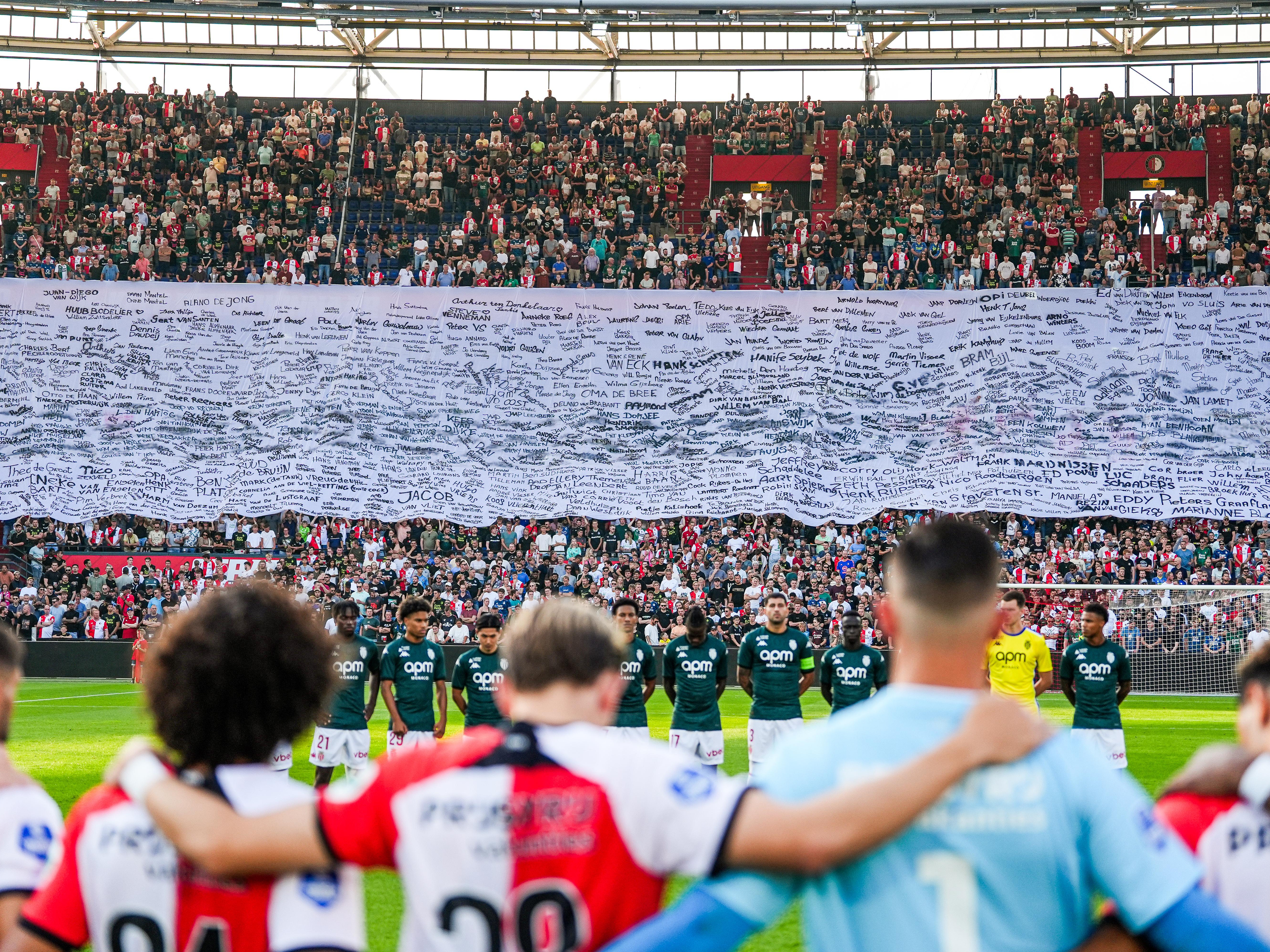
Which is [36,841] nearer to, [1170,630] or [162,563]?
[1170,630]

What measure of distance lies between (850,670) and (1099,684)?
2472 mm

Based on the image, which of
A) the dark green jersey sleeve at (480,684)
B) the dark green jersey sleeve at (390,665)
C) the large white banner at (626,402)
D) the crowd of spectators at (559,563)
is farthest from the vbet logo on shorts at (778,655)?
the large white banner at (626,402)

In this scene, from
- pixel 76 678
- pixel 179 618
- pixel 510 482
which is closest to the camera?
pixel 179 618

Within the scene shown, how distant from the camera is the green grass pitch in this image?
30.8 ft

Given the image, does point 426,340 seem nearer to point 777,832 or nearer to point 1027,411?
point 1027,411

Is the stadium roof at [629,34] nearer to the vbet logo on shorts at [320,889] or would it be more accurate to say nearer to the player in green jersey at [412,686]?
→ the player in green jersey at [412,686]

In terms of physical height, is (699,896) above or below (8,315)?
below

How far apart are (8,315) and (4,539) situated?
553 centimetres

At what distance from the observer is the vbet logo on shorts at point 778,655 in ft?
44.6

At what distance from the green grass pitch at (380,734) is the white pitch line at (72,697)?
1.4 inches

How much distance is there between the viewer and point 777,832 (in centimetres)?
233

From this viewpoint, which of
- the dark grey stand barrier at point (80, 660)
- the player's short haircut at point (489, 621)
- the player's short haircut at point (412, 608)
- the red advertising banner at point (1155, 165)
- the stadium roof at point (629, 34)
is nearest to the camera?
the player's short haircut at point (489, 621)

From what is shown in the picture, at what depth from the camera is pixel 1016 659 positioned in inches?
552

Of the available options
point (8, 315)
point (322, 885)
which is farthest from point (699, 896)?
point (8, 315)
